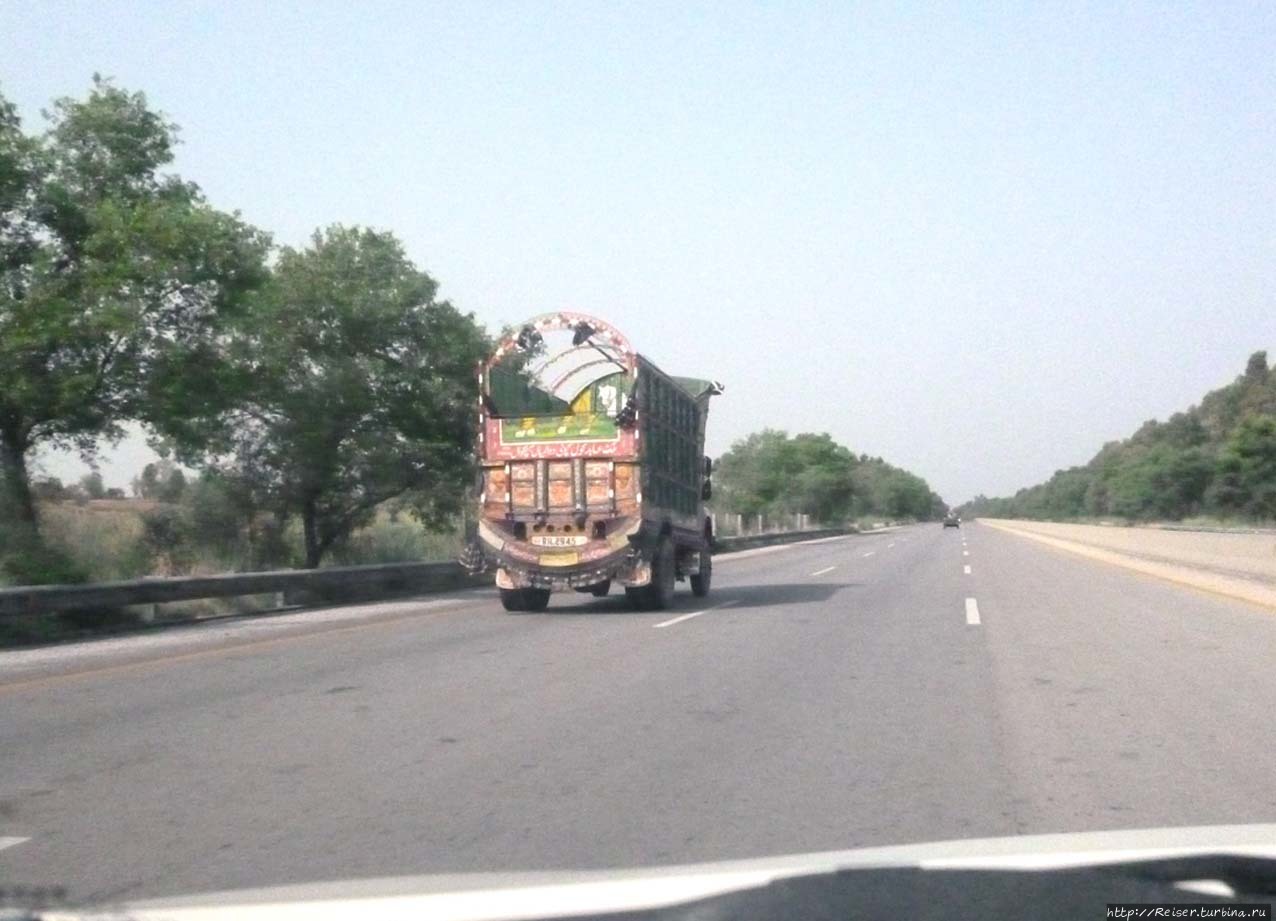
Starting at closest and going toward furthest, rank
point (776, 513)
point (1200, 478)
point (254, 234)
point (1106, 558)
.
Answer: point (254, 234), point (1106, 558), point (776, 513), point (1200, 478)

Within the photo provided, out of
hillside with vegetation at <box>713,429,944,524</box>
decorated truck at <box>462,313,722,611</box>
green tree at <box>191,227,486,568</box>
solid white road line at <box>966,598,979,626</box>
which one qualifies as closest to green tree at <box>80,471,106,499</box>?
green tree at <box>191,227,486,568</box>

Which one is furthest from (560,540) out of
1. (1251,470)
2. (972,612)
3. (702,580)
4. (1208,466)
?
(1208,466)

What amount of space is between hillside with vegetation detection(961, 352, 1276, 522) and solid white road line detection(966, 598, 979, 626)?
250 ft

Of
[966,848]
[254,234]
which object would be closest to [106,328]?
[254,234]

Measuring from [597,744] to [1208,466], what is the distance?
370 ft

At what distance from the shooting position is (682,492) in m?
22.5

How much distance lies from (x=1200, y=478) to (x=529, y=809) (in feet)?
382

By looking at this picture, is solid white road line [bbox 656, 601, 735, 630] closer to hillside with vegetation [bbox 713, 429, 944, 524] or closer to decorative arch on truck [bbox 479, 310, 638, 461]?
decorative arch on truck [bbox 479, 310, 638, 461]

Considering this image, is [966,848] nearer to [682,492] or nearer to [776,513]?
[682,492]

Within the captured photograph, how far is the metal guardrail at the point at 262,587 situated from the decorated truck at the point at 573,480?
418 centimetres

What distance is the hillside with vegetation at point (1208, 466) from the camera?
91.4 m

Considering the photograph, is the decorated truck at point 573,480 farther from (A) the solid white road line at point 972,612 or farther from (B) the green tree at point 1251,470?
(B) the green tree at point 1251,470

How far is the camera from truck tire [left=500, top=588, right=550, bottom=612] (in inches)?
806

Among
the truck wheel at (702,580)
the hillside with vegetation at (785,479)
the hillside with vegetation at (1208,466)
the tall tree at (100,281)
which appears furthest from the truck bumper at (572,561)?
the hillside with vegetation at (1208,466)
